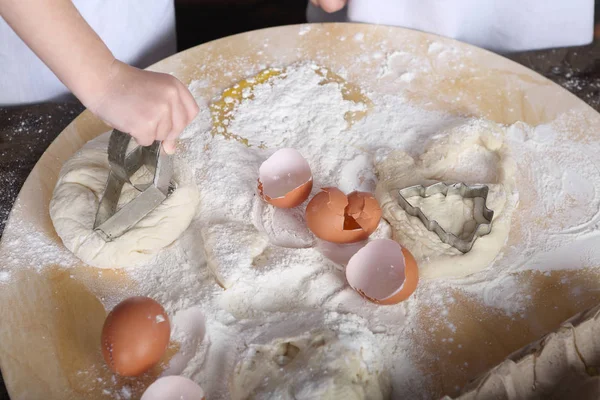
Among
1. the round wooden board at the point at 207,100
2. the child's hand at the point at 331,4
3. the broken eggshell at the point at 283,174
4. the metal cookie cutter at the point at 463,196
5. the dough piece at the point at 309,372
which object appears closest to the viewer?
the dough piece at the point at 309,372

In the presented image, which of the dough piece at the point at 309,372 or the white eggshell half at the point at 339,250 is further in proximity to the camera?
the white eggshell half at the point at 339,250

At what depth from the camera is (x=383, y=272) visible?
1.17m

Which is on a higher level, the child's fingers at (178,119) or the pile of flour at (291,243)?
the child's fingers at (178,119)

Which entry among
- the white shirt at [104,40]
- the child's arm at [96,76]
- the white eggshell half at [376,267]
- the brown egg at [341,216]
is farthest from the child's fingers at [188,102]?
the white shirt at [104,40]

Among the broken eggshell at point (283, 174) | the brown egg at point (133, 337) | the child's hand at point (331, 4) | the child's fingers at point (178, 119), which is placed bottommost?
the broken eggshell at point (283, 174)

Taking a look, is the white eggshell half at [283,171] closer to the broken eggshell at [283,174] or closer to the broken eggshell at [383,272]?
the broken eggshell at [283,174]

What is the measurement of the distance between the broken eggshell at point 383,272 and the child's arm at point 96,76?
1.59 ft

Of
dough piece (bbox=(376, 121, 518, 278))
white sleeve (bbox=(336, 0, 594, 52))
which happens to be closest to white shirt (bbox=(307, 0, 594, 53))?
white sleeve (bbox=(336, 0, 594, 52))

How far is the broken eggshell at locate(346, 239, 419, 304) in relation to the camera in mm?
1143

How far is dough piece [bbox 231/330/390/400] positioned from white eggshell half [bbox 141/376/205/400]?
0.08 metres

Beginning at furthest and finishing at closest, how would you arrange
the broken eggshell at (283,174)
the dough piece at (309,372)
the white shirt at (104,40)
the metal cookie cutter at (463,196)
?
the white shirt at (104,40), the broken eggshell at (283,174), the metal cookie cutter at (463,196), the dough piece at (309,372)

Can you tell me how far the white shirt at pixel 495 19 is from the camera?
178 centimetres

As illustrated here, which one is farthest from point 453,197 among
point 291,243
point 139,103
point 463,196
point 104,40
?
point 104,40

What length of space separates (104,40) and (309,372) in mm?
1204
